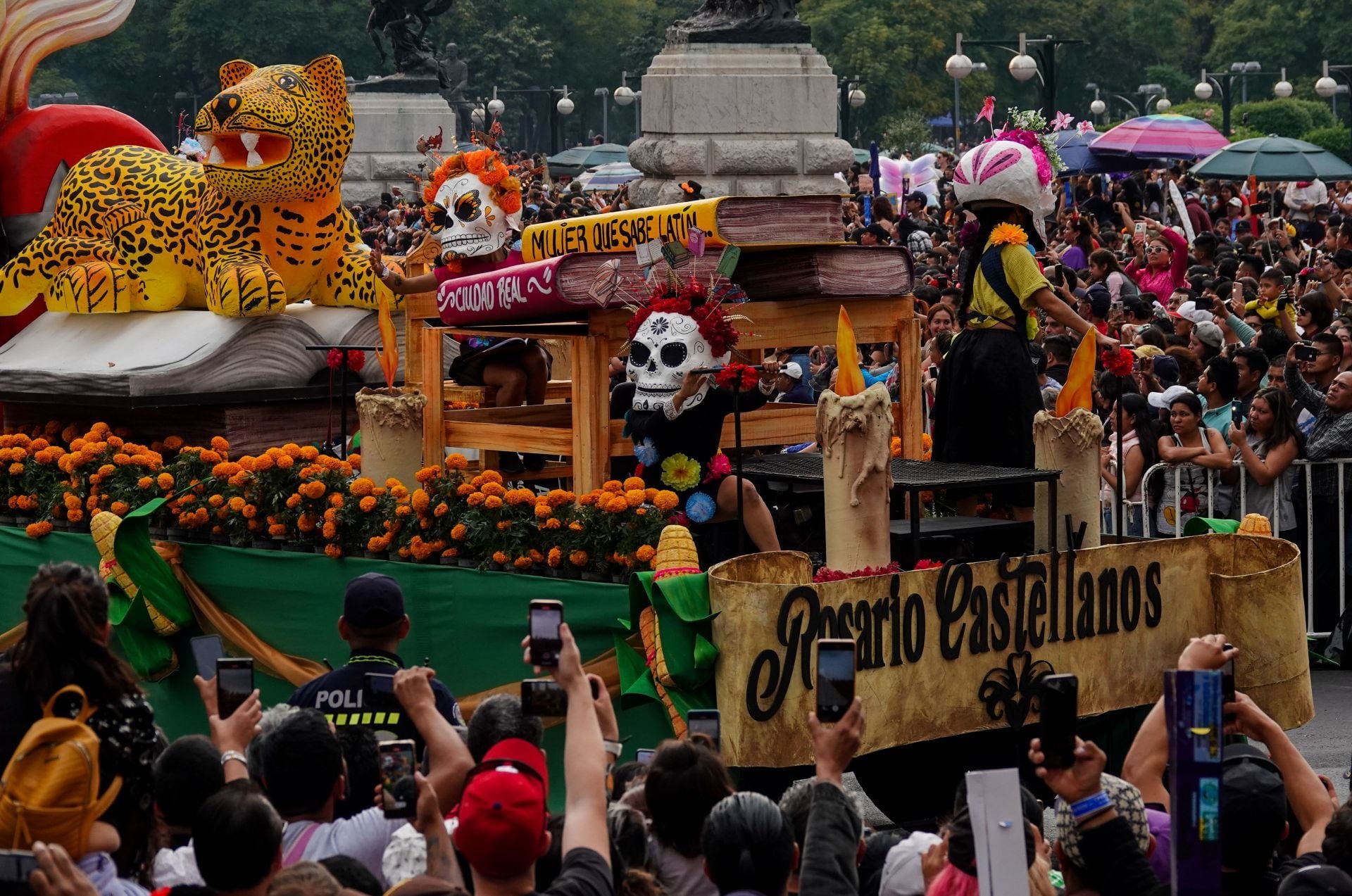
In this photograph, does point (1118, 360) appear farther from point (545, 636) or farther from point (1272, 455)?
point (545, 636)

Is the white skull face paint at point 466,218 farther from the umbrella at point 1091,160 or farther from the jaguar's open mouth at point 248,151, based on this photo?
the umbrella at point 1091,160

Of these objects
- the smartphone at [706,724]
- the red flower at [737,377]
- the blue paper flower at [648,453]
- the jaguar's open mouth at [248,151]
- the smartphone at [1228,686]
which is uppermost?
the jaguar's open mouth at [248,151]

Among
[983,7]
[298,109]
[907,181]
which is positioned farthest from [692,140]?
[983,7]

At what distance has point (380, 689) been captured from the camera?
19.7 ft

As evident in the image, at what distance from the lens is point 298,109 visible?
35.2 feet

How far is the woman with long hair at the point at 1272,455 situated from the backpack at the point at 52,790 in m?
7.48

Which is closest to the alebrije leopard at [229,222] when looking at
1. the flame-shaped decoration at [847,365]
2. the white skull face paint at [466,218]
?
the white skull face paint at [466,218]

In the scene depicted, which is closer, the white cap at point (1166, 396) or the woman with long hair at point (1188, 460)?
the woman with long hair at point (1188, 460)

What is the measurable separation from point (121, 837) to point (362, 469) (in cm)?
487

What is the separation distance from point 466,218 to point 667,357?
218cm

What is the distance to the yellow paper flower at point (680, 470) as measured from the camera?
8383 millimetres

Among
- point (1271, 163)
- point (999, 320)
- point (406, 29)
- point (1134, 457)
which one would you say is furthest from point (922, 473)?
point (406, 29)

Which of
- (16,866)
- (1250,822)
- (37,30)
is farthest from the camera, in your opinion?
(37,30)

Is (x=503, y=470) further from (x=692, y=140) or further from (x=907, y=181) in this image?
(x=907, y=181)
